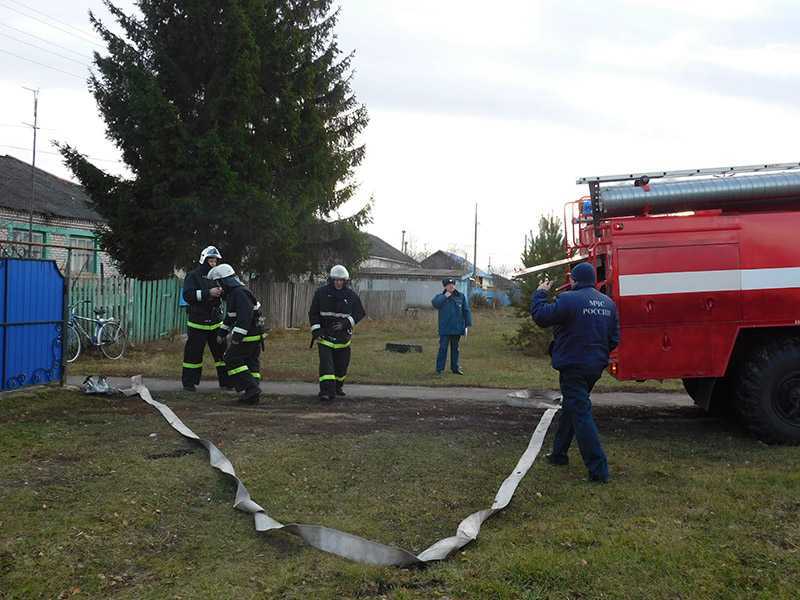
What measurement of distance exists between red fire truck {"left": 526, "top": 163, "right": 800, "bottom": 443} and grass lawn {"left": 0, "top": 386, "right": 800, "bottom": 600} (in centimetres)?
72

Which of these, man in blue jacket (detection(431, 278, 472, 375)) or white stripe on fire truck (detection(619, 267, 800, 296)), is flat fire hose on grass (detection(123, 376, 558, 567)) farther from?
man in blue jacket (detection(431, 278, 472, 375))

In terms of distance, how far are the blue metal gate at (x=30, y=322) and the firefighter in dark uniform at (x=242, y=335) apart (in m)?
2.13

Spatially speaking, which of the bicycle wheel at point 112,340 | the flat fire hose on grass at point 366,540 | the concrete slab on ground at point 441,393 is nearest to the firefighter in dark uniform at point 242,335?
the concrete slab on ground at point 441,393

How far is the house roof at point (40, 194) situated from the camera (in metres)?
26.1

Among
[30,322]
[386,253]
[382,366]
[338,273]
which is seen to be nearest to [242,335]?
[338,273]

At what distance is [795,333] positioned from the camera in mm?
7895

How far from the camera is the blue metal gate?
934 cm

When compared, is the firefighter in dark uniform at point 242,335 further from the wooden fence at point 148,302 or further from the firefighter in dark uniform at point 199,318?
the wooden fence at point 148,302

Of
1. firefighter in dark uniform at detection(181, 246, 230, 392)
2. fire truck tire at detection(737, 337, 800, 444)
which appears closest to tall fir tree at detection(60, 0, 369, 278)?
firefighter in dark uniform at detection(181, 246, 230, 392)

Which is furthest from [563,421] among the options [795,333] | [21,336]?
[21,336]

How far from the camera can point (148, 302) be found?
17.7 m

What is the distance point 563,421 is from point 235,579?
11.8 feet

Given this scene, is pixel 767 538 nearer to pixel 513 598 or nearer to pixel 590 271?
pixel 513 598

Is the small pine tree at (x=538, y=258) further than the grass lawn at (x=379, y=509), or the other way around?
the small pine tree at (x=538, y=258)
